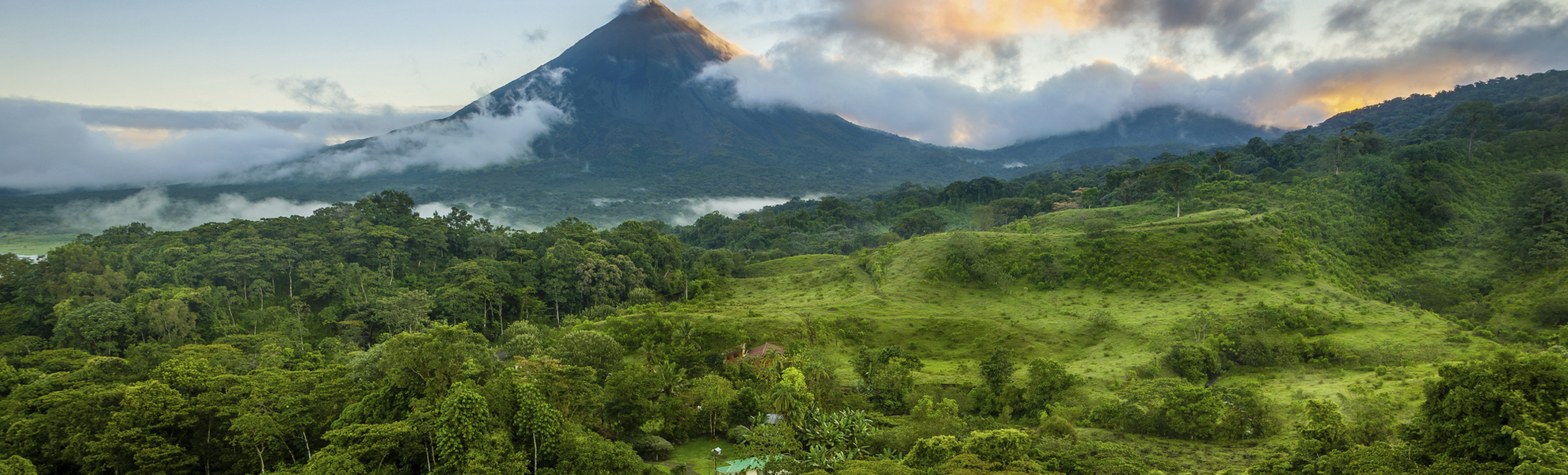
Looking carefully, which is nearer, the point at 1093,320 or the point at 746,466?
the point at 746,466

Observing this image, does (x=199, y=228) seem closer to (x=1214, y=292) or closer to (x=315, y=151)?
(x=1214, y=292)

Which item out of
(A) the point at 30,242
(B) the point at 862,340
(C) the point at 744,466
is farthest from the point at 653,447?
(A) the point at 30,242

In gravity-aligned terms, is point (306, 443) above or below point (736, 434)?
above

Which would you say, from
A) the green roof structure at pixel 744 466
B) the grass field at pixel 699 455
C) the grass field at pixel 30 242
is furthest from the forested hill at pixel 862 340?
the grass field at pixel 30 242

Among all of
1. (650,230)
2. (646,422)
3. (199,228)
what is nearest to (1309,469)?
(646,422)

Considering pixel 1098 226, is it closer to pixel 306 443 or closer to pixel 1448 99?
pixel 306 443

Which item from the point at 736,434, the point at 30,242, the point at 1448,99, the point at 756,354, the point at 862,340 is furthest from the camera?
the point at 1448,99
